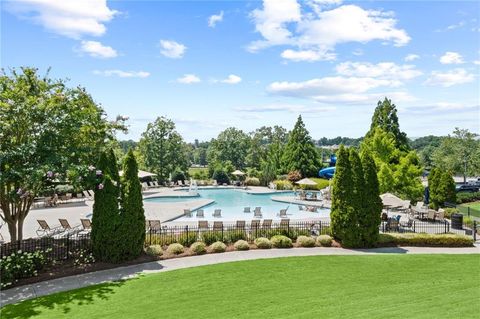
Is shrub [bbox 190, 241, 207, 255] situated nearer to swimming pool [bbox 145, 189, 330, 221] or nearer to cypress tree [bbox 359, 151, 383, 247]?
cypress tree [bbox 359, 151, 383, 247]

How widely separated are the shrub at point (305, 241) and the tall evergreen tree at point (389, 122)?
99.6 ft

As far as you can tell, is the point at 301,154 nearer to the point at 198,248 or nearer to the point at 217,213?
the point at 217,213

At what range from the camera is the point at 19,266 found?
39.8 feet

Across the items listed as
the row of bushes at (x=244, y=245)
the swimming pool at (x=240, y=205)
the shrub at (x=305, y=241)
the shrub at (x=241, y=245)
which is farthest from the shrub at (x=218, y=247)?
the swimming pool at (x=240, y=205)

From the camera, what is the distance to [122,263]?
1424 centimetres

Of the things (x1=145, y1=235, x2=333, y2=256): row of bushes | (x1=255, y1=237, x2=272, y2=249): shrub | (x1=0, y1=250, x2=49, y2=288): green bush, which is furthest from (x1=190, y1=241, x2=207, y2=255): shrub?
(x1=0, y1=250, x2=49, y2=288): green bush

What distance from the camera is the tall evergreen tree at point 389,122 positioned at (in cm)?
4472

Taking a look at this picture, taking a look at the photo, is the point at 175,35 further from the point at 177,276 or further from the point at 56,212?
the point at 56,212

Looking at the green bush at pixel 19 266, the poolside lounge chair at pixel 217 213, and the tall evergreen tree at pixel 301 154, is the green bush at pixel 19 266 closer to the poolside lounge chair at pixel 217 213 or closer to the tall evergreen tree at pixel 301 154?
the poolside lounge chair at pixel 217 213

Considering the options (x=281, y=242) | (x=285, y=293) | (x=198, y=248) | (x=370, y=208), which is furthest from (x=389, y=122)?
(x=285, y=293)

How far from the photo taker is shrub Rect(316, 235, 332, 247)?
17.4 m

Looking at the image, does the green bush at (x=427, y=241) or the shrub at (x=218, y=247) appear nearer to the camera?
the shrub at (x=218, y=247)

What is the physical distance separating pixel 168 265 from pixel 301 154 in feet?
125

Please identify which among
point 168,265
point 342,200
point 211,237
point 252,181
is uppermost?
point 342,200
